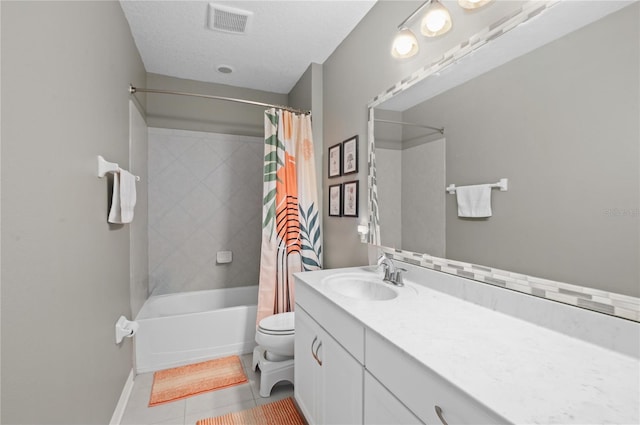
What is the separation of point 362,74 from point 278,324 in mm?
1898

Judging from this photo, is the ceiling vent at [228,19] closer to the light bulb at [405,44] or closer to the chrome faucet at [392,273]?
the light bulb at [405,44]

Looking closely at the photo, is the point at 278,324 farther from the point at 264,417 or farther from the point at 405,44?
the point at 405,44

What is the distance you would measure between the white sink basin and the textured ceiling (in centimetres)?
173

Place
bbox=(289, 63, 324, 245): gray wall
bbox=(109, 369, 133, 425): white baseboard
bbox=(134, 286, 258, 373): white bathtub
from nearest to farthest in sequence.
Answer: bbox=(109, 369, 133, 425): white baseboard < bbox=(134, 286, 258, 373): white bathtub < bbox=(289, 63, 324, 245): gray wall

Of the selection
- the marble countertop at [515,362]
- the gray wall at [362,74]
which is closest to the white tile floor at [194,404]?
the gray wall at [362,74]

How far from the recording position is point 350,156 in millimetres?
2178

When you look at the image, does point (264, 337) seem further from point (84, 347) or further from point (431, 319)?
point (431, 319)

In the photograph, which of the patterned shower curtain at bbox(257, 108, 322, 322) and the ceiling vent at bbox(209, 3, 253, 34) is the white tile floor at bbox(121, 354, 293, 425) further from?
the ceiling vent at bbox(209, 3, 253, 34)

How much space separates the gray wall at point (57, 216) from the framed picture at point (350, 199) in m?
1.50

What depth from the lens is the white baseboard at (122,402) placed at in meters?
1.67

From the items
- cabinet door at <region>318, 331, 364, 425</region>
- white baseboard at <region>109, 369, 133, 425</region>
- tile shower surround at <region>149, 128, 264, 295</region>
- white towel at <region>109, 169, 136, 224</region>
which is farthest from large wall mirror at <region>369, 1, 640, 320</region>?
tile shower surround at <region>149, 128, 264, 295</region>

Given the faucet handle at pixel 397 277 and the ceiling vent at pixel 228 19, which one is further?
the ceiling vent at pixel 228 19

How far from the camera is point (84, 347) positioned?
1.25 m

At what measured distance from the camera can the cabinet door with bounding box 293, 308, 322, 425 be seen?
1.43 meters
